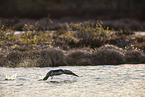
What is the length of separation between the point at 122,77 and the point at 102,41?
30.6ft

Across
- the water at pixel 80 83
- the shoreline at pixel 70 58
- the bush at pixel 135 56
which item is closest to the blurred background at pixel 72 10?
the shoreline at pixel 70 58

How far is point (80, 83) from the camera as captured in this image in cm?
1432

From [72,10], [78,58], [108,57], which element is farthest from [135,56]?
[72,10]

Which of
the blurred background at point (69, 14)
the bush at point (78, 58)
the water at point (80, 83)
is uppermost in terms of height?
the blurred background at point (69, 14)

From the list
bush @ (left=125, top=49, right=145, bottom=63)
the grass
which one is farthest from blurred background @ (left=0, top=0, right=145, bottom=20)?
bush @ (left=125, top=49, right=145, bottom=63)

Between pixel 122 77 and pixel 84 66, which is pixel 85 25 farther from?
pixel 122 77

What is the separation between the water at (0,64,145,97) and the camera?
489 inches

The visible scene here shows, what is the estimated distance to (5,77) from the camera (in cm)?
1582

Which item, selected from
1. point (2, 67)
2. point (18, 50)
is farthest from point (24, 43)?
point (2, 67)

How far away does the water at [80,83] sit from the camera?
489 inches

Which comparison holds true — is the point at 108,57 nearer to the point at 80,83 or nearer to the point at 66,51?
the point at 66,51

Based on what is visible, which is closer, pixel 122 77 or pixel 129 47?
pixel 122 77

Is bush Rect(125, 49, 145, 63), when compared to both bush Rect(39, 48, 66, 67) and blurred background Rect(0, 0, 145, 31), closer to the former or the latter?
bush Rect(39, 48, 66, 67)

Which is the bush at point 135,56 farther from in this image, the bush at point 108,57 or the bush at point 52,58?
the bush at point 52,58
